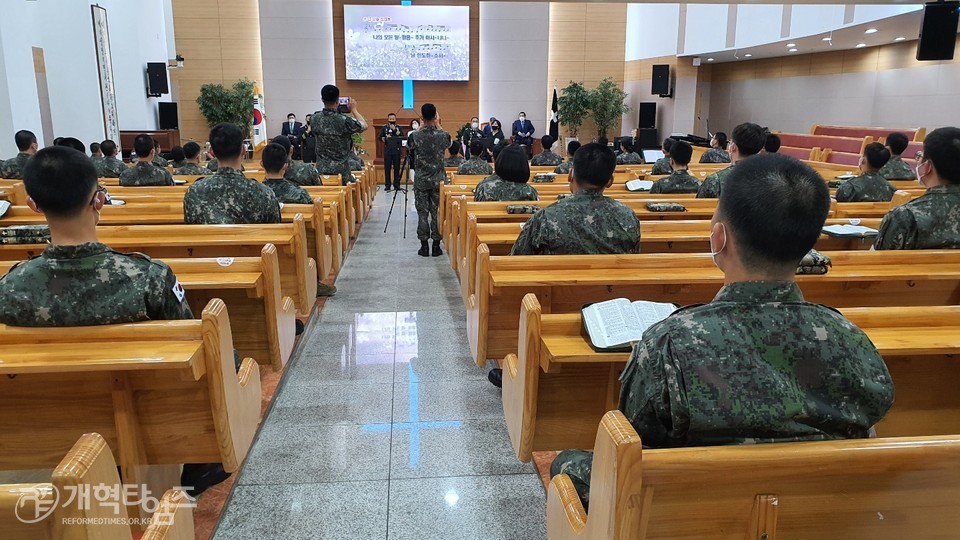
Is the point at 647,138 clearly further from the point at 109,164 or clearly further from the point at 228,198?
the point at 228,198

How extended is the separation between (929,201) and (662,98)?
12.6 metres

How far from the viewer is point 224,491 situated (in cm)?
235

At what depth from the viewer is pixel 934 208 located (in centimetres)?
294

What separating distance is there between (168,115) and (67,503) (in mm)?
14243

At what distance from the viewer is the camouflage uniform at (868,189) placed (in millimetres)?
5230

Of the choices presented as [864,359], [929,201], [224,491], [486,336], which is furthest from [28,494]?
[929,201]

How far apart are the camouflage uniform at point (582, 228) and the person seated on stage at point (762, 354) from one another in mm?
1580

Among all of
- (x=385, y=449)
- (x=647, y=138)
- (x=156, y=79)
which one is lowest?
(x=385, y=449)

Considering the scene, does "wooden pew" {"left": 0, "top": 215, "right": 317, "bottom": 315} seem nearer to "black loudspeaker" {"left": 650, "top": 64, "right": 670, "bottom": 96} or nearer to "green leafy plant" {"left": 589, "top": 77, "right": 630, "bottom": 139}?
"black loudspeaker" {"left": 650, "top": 64, "right": 670, "bottom": 96}

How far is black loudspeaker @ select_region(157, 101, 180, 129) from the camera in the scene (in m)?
13.4

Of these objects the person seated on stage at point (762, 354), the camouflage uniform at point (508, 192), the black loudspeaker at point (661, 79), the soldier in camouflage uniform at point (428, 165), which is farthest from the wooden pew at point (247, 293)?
the black loudspeaker at point (661, 79)

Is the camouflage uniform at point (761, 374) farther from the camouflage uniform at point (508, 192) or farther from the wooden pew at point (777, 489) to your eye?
the camouflage uniform at point (508, 192)

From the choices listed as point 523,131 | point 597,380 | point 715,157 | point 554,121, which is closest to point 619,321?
point 597,380

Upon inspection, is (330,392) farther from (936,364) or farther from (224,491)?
(936,364)
